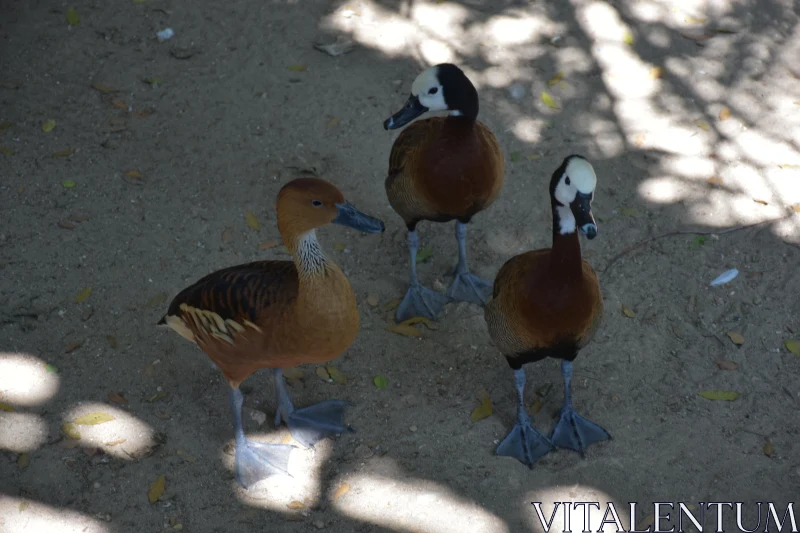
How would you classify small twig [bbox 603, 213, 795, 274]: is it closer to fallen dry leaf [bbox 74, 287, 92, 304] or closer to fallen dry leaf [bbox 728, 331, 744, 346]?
fallen dry leaf [bbox 728, 331, 744, 346]

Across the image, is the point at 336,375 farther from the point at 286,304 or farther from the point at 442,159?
the point at 442,159

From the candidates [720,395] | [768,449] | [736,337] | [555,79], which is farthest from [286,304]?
[555,79]

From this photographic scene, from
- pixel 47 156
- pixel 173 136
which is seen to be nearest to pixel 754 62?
pixel 173 136

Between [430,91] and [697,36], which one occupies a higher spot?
[430,91]

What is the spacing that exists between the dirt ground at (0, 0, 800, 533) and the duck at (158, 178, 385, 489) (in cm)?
58

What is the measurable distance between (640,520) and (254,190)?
3.12 metres

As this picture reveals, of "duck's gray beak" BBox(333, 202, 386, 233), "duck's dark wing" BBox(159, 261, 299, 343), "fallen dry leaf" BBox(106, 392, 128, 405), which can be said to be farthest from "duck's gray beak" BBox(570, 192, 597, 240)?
"fallen dry leaf" BBox(106, 392, 128, 405)

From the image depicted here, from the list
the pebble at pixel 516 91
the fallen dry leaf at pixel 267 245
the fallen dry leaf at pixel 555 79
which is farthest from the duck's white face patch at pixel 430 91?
the fallen dry leaf at pixel 555 79

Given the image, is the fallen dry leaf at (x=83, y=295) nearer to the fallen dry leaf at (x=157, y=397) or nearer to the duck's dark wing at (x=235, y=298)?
the fallen dry leaf at (x=157, y=397)

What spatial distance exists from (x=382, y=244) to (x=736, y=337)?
219 cm

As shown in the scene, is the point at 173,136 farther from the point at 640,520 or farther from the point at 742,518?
the point at 742,518

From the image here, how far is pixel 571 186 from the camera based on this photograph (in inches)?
128

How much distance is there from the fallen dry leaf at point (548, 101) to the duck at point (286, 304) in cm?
276

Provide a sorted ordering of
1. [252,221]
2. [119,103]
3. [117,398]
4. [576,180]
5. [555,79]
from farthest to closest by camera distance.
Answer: [555,79] → [119,103] → [252,221] → [117,398] → [576,180]
